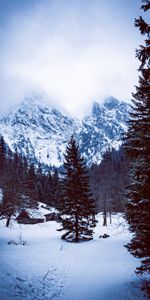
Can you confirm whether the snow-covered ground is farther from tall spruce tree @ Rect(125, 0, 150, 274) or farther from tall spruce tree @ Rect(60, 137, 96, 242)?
tall spruce tree @ Rect(60, 137, 96, 242)

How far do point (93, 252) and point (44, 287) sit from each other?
12.0 meters

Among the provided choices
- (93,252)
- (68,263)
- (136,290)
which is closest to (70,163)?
(93,252)

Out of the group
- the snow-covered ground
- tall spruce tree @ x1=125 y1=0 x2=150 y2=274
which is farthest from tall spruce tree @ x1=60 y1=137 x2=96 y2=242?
tall spruce tree @ x1=125 y1=0 x2=150 y2=274

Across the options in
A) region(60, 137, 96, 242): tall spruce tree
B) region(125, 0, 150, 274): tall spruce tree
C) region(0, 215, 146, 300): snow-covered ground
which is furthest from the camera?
region(60, 137, 96, 242): tall spruce tree

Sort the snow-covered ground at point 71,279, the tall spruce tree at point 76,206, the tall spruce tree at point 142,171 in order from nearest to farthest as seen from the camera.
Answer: the tall spruce tree at point 142,171, the snow-covered ground at point 71,279, the tall spruce tree at point 76,206

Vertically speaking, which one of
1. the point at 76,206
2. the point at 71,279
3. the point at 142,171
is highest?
the point at 142,171

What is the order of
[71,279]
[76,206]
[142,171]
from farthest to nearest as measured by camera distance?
1. [76,206]
2. [71,279]
3. [142,171]

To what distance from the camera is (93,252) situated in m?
21.4

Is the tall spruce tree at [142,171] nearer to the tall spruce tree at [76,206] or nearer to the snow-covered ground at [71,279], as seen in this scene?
the snow-covered ground at [71,279]

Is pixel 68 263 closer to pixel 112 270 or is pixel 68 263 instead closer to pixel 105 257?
pixel 112 270

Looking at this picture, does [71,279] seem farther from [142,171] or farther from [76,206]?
[76,206]

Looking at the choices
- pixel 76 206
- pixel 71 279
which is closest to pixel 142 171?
pixel 71 279

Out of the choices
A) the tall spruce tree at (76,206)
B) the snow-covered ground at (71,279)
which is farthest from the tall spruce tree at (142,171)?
the tall spruce tree at (76,206)

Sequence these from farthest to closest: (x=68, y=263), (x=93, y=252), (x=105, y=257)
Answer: (x=93, y=252)
(x=105, y=257)
(x=68, y=263)
